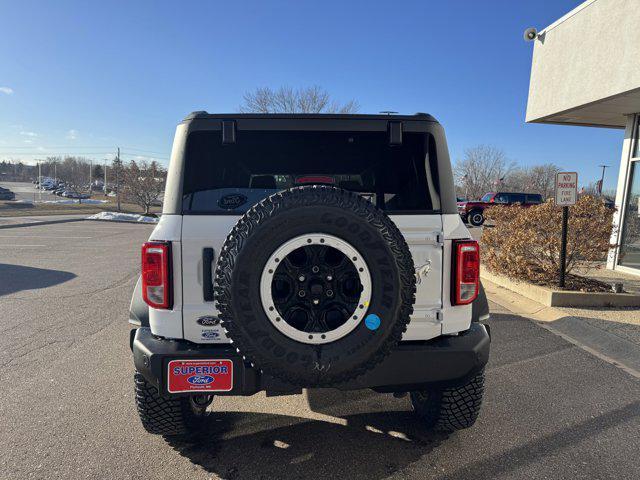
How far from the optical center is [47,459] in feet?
8.06

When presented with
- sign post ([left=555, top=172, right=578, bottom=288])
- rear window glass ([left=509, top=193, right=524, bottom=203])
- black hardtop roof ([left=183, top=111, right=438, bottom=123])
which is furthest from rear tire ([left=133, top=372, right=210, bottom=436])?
rear window glass ([left=509, top=193, right=524, bottom=203])

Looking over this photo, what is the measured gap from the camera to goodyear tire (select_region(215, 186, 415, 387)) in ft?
6.10

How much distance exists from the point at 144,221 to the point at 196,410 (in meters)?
23.2

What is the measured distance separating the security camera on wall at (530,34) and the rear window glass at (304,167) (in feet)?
31.4

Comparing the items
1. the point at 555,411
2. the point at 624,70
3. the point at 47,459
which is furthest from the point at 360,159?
the point at 624,70

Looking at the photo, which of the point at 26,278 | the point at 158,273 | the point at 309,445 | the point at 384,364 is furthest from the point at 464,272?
the point at 26,278

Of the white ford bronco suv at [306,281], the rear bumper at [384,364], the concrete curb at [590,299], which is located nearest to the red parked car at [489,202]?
the concrete curb at [590,299]

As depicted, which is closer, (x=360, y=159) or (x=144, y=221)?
(x=360, y=159)

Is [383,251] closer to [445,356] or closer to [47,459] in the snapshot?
[445,356]

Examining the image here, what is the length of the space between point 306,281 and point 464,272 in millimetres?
928

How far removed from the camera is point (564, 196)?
6.30 m

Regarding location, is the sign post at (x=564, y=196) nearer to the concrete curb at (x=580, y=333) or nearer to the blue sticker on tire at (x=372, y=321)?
the concrete curb at (x=580, y=333)

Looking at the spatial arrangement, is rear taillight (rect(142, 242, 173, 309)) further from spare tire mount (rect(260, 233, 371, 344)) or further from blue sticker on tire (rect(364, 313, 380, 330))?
blue sticker on tire (rect(364, 313, 380, 330))

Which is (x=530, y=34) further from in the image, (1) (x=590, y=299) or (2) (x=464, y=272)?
(2) (x=464, y=272)
